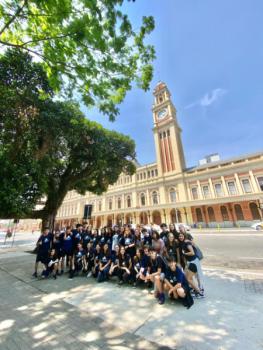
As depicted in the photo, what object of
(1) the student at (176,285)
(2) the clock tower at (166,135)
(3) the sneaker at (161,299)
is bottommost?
(3) the sneaker at (161,299)

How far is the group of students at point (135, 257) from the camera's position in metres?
4.29

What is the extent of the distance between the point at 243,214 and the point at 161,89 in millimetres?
36158

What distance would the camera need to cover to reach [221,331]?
2963 mm

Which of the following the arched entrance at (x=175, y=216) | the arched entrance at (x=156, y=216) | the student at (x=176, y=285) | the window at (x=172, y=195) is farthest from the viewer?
the arched entrance at (x=156, y=216)

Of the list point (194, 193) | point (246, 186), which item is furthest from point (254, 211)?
point (194, 193)

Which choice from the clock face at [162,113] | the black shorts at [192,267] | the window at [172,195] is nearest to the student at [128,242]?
the black shorts at [192,267]

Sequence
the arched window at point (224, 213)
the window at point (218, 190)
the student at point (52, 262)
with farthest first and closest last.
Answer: the window at point (218, 190)
the arched window at point (224, 213)
the student at point (52, 262)

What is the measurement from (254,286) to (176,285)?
8.50 feet

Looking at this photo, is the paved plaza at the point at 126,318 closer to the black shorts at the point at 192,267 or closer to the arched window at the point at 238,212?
the black shorts at the point at 192,267

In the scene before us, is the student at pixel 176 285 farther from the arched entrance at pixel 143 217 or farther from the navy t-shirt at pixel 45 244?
the arched entrance at pixel 143 217

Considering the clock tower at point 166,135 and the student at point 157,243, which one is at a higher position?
the clock tower at point 166,135

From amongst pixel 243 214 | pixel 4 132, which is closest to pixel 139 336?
pixel 4 132

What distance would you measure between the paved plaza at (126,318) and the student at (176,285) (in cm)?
19

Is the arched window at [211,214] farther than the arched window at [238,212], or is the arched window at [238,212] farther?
the arched window at [211,214]
